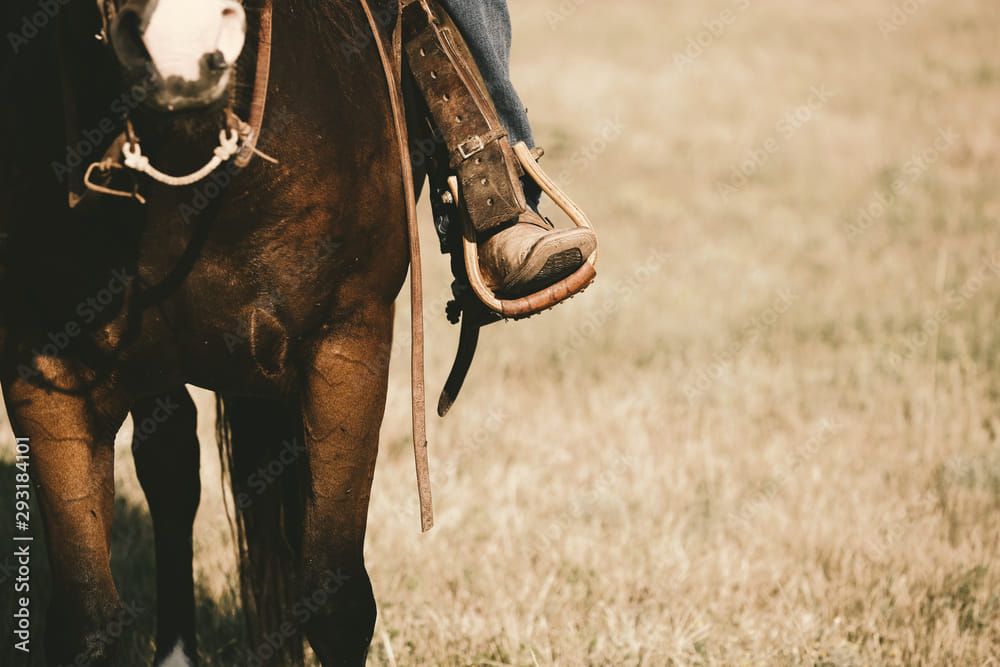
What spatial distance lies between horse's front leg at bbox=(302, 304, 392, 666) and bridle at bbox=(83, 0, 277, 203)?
23.5 inches

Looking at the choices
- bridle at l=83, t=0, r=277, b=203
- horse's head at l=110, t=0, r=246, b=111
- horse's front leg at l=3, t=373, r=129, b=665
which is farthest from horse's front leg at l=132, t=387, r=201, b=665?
horse's head at l=110, t=0, r=246, b=111

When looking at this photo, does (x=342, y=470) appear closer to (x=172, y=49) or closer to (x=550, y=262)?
(x=550, y=262)

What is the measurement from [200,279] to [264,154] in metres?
Result: 0.34

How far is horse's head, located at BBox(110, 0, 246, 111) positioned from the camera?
2051 millimetres

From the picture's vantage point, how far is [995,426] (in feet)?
19.0

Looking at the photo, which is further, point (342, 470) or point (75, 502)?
point (342, 470)

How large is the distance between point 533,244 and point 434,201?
49 centimetres

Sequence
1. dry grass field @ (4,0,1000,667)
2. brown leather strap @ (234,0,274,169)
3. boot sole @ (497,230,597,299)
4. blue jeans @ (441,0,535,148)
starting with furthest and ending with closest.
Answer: dry grass field @ (4,0,1000,667), blue jeans @ (441,0,535,148), boot sole @ (497,230,597,299), brown leather strap @ (234,0,274,169)

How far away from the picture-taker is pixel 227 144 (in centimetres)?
238

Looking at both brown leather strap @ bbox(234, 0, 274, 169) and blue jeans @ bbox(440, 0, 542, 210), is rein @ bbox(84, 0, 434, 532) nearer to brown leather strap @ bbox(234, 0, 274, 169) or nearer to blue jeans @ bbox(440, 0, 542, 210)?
brown leather strap @ bbox(234, 0, 274, 169)

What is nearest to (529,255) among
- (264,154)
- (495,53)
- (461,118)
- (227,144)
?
(461,118)

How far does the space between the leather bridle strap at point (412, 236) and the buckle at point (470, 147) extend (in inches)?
7.9

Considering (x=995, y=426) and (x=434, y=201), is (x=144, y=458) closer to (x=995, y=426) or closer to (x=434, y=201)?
(x=434, y=201)

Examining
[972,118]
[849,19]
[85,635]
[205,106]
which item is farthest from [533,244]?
[849,19]
